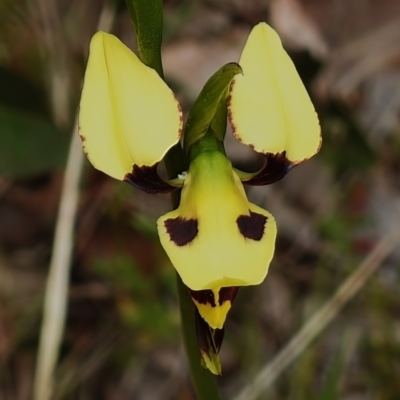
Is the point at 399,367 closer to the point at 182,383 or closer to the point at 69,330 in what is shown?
the point at 182,383

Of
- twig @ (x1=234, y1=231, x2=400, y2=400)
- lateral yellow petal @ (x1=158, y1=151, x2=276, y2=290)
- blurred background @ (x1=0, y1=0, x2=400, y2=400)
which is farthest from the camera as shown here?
blurred background @ (x1=0, y1=0, x2=400, y2=400)

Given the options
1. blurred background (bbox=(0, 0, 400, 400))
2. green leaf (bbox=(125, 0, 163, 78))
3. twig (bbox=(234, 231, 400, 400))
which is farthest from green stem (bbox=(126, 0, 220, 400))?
blurred background (bbox=(0, 0, 400, 400))

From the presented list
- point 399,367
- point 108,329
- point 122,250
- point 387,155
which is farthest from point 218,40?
point 399,367

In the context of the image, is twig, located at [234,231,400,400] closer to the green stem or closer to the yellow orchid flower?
the green stem

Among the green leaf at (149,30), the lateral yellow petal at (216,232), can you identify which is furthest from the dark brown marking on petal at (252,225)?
the green leaf at (149,30)

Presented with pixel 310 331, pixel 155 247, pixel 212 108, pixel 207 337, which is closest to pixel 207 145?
pixel 212 108

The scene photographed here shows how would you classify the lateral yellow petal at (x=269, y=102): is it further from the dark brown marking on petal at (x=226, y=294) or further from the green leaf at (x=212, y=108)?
the dark brown marking on petal at (x=226, y=294)

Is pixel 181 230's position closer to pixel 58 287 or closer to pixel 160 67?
pixel 160 67
